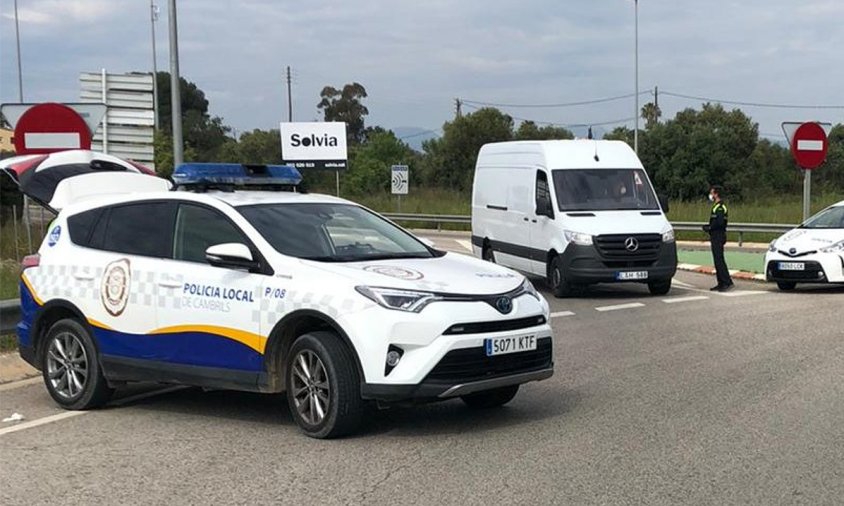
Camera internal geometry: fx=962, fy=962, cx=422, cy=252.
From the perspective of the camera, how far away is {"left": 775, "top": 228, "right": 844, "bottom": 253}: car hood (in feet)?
50.7

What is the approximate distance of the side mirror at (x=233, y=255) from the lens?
22.1 ft

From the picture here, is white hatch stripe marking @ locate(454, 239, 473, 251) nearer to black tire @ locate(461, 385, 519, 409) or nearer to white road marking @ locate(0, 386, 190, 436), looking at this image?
white road marking @ locate(0, 386, 190, 436)

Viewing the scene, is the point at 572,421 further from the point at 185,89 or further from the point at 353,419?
the point at 185,89

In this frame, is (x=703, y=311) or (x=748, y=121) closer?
(x=703, y=311)

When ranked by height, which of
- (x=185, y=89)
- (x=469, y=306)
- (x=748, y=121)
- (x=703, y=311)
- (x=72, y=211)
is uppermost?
(x=185, y=89)

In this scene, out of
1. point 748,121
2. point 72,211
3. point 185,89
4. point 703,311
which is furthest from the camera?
point 185,89

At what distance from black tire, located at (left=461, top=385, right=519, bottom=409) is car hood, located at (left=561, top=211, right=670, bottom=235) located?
8.22 meters

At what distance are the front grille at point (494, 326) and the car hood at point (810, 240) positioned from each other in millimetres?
10169

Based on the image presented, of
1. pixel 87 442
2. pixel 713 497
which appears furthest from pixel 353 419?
pixel 713 497

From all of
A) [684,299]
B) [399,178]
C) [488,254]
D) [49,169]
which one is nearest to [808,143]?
[684,299]

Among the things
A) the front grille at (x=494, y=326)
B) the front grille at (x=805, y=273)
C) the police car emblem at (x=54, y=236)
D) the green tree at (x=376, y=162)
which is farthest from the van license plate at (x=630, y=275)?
the green tree at (x=376, y=162)

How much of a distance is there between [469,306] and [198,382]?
2.17 metres

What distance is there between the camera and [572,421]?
23.0 feet

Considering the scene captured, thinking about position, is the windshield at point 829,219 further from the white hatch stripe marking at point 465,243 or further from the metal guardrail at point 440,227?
the white hatch stripe marking at point 465,243
